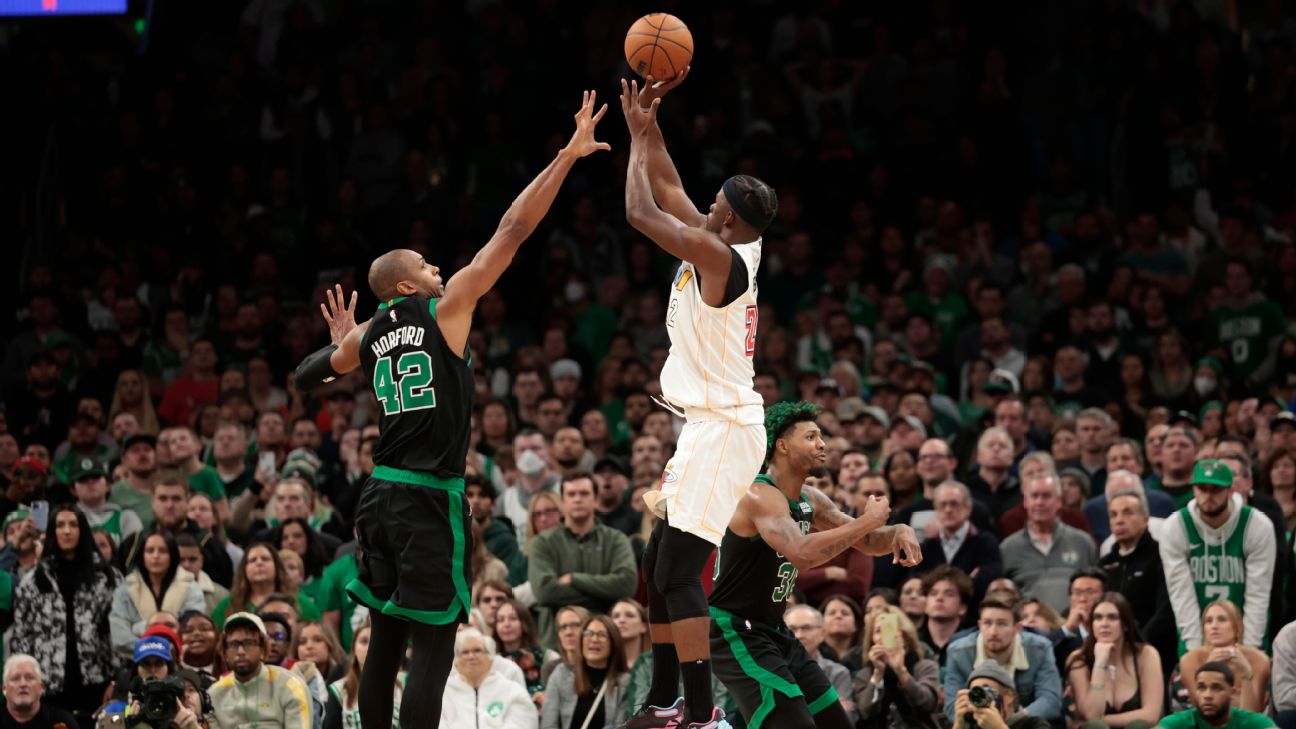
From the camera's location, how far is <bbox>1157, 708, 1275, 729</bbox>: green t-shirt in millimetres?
11445

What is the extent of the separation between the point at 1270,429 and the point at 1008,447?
6.46 feet

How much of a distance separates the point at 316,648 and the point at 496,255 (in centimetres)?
583

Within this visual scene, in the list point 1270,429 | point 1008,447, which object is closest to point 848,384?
point 1008,447

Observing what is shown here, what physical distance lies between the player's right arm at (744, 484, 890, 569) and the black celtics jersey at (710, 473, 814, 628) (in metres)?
0.13

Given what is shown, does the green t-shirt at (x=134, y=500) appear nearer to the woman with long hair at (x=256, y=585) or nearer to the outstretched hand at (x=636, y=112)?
the woman with long hair at (x=256, y=585)

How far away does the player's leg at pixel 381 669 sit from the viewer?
826 cm

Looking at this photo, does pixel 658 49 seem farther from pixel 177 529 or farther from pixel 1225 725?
pixel 177 529

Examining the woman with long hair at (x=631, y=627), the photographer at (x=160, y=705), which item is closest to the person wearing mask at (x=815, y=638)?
the woman with long hair at (x=631, y=627)

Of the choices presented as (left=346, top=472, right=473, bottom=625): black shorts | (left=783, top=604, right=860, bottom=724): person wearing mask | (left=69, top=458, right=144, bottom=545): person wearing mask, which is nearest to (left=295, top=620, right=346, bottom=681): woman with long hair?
(left=69, top=458, right=144, bottom=545): person wearing mask

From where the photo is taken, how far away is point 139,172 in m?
20.8

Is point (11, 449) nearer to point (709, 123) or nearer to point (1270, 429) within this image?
point (709, 123)

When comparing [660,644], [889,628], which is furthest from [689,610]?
[889,628]

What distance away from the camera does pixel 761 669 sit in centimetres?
891

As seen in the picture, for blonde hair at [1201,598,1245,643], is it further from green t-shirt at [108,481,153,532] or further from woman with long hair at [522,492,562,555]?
green t-shirt at [108,481,153,532]
